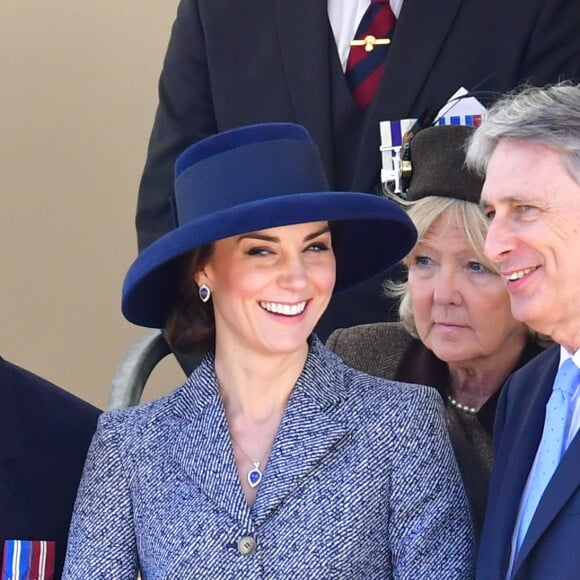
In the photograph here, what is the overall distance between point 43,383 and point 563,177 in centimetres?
107

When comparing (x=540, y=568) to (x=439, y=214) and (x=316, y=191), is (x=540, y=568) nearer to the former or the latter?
(x=316, y=191)

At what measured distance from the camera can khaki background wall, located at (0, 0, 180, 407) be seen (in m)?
4.54

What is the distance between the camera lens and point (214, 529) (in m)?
2.36

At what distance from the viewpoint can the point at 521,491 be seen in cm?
229

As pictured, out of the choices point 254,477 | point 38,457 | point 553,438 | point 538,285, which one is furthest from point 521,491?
point 38,457

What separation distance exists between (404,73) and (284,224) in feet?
3.32

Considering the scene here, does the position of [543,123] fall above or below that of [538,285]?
above

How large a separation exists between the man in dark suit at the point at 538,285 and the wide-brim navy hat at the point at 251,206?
23 centimetres

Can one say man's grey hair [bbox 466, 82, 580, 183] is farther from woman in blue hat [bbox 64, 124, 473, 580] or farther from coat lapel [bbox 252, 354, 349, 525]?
coat lapel [bbox 252, 354, 349, 525]

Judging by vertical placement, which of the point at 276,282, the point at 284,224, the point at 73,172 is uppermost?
the point at 284,224

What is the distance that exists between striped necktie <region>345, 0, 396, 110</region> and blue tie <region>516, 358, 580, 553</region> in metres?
1.18

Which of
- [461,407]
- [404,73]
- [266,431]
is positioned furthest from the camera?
[404,73]

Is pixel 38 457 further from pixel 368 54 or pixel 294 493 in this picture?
pixel 368 54

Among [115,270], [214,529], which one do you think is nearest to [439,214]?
[214,529]
